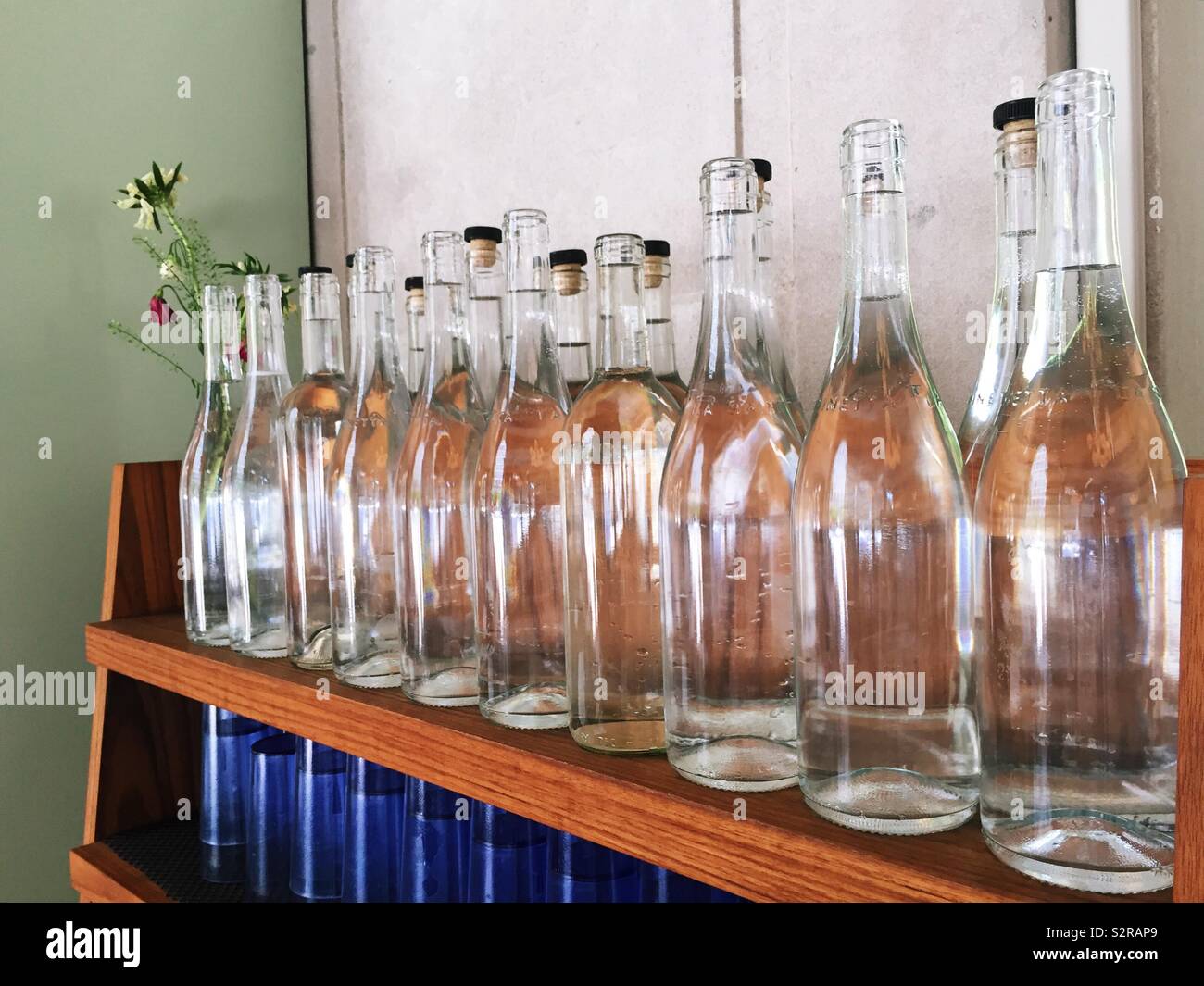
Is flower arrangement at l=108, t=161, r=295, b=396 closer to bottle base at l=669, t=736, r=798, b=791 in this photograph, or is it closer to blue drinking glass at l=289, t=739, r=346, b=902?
blue drinking glass at l=289, t=739, r=346, b=902

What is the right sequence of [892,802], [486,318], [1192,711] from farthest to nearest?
[486,318] < [892,802] < [1192,711]

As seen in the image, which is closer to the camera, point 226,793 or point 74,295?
point 226,793

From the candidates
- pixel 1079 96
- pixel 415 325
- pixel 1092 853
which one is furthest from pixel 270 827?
pixel 1079 96

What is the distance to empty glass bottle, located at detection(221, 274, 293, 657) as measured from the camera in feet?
2.99

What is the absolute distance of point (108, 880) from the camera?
0.97 m

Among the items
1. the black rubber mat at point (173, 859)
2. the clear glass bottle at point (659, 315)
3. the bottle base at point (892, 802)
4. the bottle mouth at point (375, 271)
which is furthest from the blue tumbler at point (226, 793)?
the bottle base at point (892, 802)

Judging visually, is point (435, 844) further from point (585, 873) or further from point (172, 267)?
point (172, 267)

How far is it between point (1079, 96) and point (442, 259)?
46cm

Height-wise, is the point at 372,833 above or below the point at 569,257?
below

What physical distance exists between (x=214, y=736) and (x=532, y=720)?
1.51 feet

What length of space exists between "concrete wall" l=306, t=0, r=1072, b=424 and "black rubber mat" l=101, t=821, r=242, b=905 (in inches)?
26.9

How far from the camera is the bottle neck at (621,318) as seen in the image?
601 millimetres
